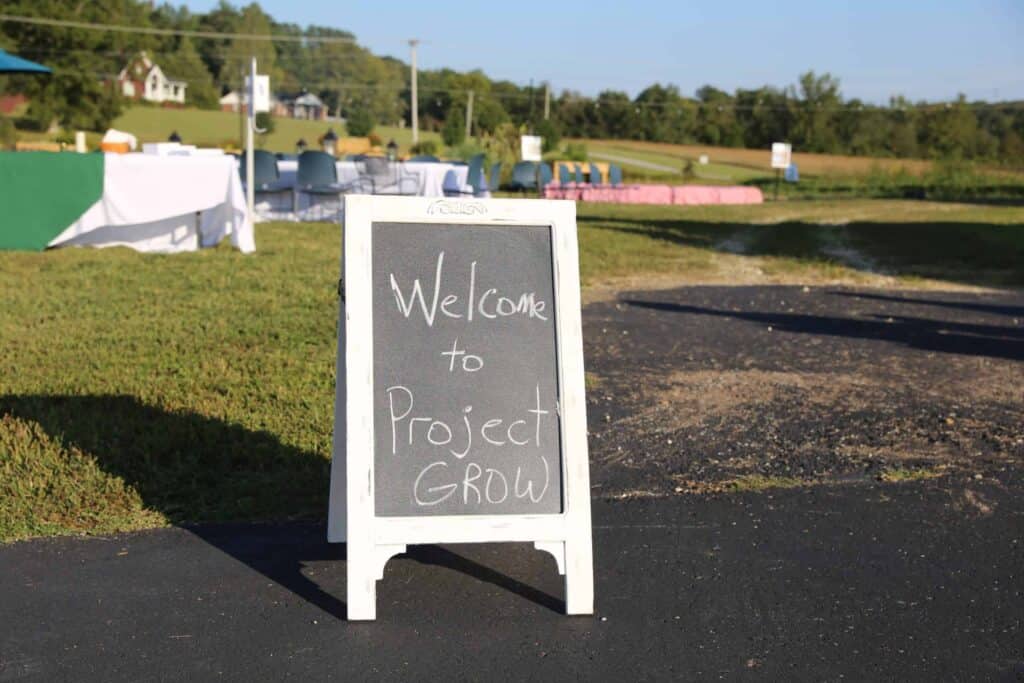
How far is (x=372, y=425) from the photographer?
153 inches

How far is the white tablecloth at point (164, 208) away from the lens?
13.3 m

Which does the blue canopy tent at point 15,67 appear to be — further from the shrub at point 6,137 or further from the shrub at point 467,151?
the shrub at point 467,151

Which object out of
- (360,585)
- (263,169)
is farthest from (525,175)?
(360,585)

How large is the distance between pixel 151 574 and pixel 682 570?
5.90 feet

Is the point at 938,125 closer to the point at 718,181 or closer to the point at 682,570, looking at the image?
the point at 718,181

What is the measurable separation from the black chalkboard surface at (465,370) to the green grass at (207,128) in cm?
5860

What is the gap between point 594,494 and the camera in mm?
5172

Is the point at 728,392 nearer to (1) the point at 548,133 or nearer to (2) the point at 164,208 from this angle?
(2) the point at 164,208

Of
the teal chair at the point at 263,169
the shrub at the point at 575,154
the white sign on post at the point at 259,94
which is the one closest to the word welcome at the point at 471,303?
the white sign on post at the point at 259,94

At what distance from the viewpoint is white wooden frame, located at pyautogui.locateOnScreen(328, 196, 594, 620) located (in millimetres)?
3799

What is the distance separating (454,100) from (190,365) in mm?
73383

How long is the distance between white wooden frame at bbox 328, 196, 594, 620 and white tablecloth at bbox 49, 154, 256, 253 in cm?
993

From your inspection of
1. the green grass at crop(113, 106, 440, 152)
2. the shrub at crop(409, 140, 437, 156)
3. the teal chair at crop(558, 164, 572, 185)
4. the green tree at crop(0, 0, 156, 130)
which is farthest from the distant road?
the green tree at crop(0, 0, 156, 130)

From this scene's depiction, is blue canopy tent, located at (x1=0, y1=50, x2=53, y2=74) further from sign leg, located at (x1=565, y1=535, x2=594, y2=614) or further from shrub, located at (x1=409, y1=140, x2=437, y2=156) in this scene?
shrub, located at (x1=409, y1=140, x2=437, y2=156)
